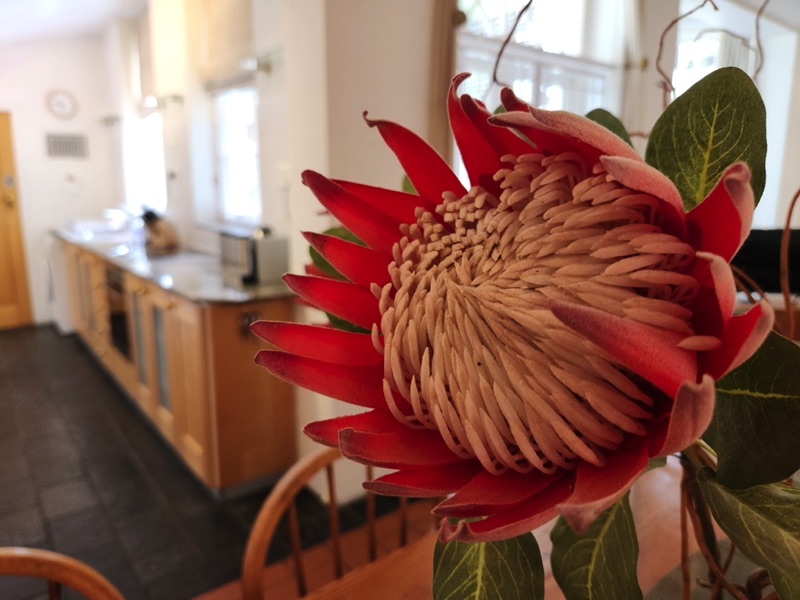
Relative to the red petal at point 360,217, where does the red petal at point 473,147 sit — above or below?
above

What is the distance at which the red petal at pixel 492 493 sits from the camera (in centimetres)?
20

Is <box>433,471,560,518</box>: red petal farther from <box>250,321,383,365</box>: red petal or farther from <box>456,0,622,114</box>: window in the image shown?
<box>456,0,622,114</box>: window

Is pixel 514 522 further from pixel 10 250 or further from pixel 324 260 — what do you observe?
pixel 10 250

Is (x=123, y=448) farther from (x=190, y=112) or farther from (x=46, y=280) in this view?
(x=46, y=280)

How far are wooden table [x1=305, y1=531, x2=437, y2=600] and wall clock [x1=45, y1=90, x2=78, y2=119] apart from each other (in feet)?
19.5

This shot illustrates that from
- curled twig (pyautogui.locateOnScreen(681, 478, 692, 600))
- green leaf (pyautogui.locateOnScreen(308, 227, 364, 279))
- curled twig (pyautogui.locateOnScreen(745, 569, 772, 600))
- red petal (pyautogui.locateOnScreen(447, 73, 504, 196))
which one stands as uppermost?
red petal (pyautogui.locateOnScreen(447, 73, 504, 196))

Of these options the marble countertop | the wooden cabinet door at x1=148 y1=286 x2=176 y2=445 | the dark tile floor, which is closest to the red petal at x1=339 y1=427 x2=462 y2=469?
the marble countertop

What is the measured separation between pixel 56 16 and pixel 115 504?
13.8 feet

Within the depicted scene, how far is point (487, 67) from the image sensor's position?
266 cm

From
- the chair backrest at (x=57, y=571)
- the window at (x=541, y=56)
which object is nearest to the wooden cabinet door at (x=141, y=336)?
the window at (x=541, y=56)

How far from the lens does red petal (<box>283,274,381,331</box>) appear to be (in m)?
0.28

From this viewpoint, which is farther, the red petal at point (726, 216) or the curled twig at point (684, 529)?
the curled twig at point (684, 529)

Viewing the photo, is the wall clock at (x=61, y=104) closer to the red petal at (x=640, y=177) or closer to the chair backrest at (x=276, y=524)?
the chair backrest at (x=276, y=524)

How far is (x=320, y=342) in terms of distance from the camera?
0.27 metres
